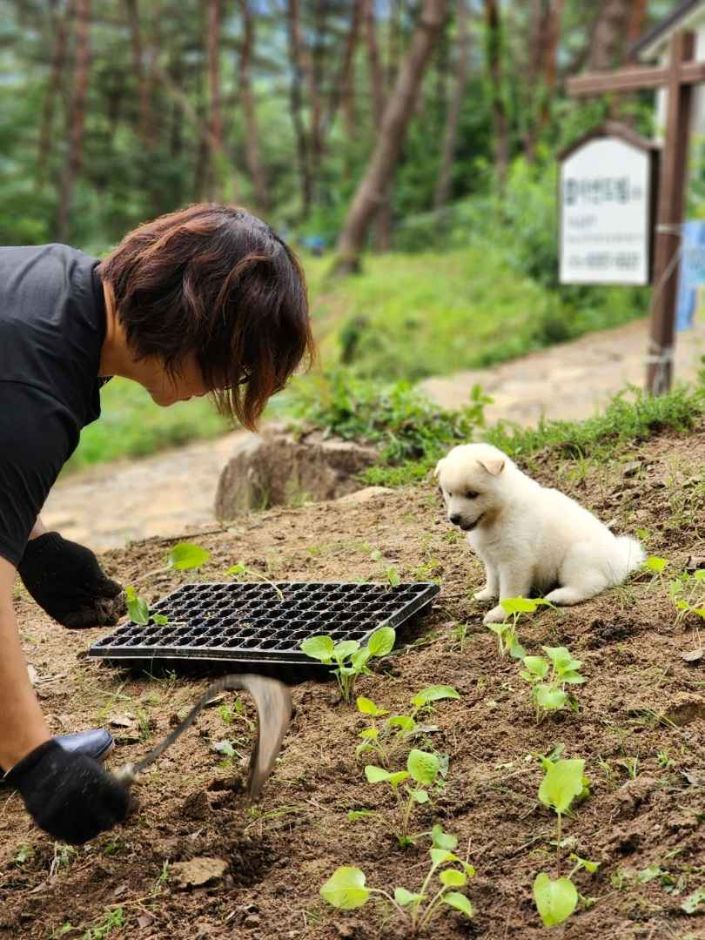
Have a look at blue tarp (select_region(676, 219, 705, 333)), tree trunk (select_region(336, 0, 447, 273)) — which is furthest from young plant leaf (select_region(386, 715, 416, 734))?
tree trunk (select_region(336, 0, 447, 273))

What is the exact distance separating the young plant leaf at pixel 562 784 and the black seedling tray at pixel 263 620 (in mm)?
992

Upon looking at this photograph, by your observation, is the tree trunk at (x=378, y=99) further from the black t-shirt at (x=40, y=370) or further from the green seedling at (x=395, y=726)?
the black t-shirt at (x=40, y=370)

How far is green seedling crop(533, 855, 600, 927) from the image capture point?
225 cm

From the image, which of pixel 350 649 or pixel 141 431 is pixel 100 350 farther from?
pixel 141 431

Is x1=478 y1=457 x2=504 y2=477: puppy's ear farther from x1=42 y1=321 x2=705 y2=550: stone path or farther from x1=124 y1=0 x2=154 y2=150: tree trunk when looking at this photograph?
x1=124 y1=0 x2=154 y2=150: tree trunk

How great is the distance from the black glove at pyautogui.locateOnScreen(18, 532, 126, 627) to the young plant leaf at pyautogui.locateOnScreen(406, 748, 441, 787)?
4.58 feet

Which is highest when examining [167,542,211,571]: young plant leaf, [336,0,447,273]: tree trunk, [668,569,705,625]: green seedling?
[336,0,447,273]: tree trunk

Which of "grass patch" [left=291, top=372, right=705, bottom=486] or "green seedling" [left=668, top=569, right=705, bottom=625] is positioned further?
"grass patch" [left=291, top=372, right=705, bottom=486]

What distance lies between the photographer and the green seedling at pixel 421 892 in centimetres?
237

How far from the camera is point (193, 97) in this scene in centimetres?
3700

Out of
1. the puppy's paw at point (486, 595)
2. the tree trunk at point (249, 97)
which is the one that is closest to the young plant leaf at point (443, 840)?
the puppy's paw at point (486, 595)

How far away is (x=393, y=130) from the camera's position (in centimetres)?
1772

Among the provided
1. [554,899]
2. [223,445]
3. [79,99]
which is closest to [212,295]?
[554,899]

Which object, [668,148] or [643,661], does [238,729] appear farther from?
[668,148]
